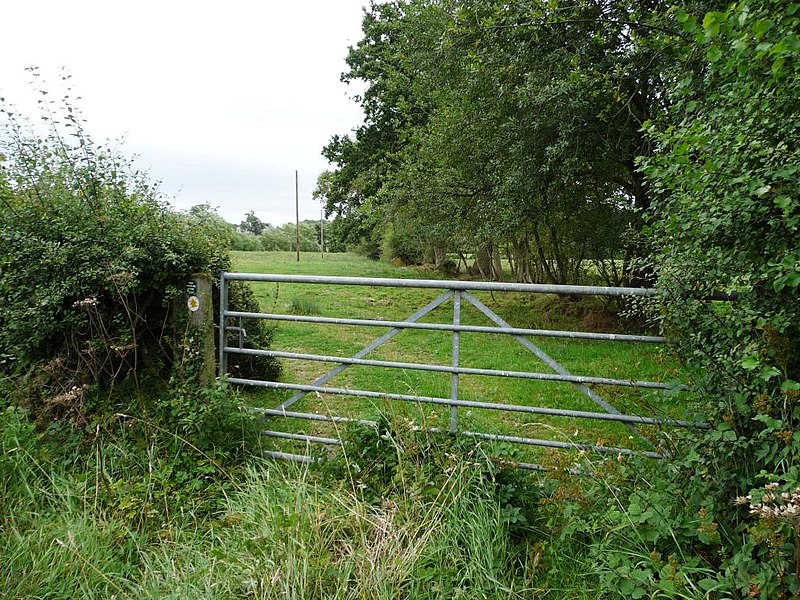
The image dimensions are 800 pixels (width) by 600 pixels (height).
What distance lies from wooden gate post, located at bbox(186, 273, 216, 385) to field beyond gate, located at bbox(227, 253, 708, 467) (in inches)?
7.4

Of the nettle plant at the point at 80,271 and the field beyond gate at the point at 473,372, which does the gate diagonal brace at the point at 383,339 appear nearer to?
the field beyond gate at the point at 473,372

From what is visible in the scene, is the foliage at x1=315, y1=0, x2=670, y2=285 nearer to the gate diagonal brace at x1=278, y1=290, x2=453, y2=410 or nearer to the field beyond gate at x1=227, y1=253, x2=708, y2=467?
the field beyond gate at x1=227, y1=253, x2=708, y2=467

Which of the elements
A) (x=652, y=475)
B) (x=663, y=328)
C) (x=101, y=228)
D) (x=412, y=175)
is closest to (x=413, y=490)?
(x=652, y=475)

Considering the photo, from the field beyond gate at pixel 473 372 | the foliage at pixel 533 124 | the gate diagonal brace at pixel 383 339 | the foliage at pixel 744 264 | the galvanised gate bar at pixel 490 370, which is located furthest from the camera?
the foliage at pixel 533 124

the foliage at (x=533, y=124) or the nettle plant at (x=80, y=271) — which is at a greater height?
the foliage at (x=533, y=124)

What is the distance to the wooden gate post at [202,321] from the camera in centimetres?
367

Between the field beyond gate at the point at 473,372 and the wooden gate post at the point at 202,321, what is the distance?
19 cm

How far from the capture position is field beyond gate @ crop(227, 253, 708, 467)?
300 cm

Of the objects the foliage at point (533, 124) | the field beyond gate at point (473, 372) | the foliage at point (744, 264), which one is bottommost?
the field beyond gate at point (473, 372)

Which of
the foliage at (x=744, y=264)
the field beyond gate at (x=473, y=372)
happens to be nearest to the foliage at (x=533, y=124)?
the foliage at (x=744, y=264)

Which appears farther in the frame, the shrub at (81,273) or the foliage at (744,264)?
the shrub at (81,273)

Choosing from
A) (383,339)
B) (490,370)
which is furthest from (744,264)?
(383,339)

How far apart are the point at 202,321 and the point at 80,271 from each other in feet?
3.12

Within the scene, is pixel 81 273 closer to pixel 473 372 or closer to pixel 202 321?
pixel 202 321
